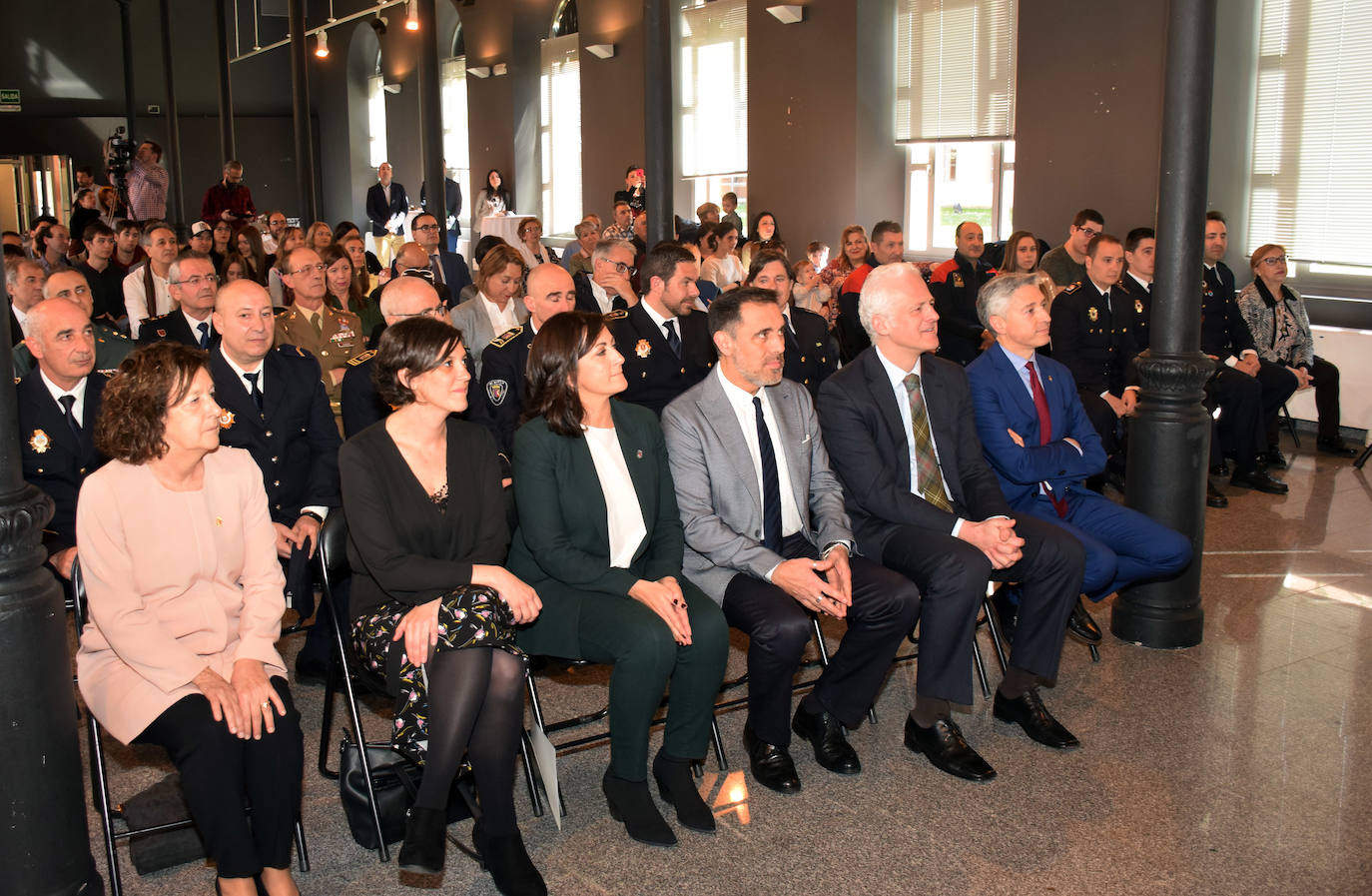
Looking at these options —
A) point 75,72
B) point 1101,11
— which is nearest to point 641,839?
point 1101,11

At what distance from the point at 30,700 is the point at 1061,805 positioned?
8.35 feet

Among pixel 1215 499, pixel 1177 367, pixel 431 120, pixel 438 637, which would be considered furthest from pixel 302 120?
pixel 438 637

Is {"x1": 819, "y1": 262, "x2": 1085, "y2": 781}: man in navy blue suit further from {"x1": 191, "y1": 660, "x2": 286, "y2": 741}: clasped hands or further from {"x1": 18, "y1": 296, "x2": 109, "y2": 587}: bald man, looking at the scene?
{"x1": 18, "y1": 296, "x2": 109, "y2": 587}: bald man

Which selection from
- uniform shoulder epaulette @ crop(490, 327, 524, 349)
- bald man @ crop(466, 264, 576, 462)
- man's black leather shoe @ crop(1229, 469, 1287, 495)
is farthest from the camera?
man's black leather shoe @ crop(1229, 469, 1287, 495)

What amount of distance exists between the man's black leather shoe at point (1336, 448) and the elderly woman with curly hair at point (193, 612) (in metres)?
7.00

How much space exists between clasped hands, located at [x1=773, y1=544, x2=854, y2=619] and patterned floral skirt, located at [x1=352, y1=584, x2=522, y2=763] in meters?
0.81

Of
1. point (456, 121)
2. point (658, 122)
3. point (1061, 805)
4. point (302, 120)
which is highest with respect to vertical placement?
point (456, 121)

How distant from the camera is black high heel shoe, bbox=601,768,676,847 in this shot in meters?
3.06

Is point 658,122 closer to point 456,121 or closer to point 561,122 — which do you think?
point 561,122

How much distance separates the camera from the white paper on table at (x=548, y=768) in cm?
302

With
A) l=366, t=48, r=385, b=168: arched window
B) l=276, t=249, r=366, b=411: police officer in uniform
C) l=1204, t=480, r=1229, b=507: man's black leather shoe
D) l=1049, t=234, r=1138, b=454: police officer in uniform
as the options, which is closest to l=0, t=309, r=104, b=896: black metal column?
l=276, t=249, r=366, b=411: police officer in uniform

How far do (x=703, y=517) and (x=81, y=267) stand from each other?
7626 mm

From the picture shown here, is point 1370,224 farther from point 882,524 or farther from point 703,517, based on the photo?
point 703,517

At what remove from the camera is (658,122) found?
7367 millimetres
